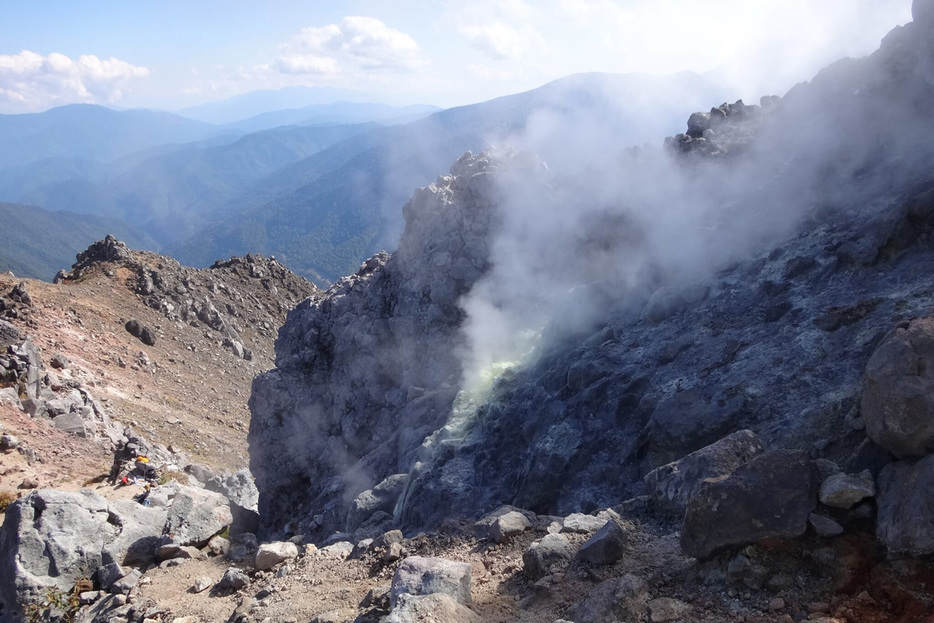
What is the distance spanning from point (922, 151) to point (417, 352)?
36.3 ft

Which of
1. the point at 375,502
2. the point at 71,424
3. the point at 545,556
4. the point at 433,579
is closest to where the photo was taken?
the point at 433,579

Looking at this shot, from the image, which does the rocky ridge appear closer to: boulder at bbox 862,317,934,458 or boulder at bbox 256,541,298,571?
boulder at bbox 862,317,934,458

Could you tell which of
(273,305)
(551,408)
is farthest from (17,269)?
(551,408)

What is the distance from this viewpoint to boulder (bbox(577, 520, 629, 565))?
6.87 metres

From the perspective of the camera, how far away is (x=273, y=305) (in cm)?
5097

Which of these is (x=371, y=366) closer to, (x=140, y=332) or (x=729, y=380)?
(x=729, y=380)

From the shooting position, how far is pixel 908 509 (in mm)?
5383

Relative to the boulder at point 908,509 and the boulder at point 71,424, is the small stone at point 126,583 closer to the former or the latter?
the boulder at point 908,509

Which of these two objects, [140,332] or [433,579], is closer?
[433,579]

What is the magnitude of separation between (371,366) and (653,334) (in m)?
8.35

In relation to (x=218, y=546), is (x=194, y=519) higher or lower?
higher

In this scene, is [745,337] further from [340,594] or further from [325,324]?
[325,324]

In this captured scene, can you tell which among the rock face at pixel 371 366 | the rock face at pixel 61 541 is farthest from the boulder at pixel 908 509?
the rock face at pixel 61 541

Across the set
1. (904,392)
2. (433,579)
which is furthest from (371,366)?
(904,392)
